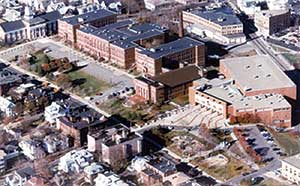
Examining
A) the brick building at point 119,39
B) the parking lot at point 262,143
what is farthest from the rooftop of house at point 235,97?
the brick building at point 119,39

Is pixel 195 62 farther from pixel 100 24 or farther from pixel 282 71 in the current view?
pixel 100 24

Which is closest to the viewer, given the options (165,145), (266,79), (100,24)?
(165,145)

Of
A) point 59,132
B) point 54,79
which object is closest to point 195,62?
point 54,79

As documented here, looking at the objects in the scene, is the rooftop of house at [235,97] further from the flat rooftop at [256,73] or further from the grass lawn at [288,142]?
the grass lawn at [288,142]

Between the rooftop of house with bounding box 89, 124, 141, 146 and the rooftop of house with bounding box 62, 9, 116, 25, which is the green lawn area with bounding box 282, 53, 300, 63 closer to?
the rooftop of house with bounding box 62, 9, 116, 25

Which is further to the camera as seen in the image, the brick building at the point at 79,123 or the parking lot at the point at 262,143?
the brick building at the point at 79,123

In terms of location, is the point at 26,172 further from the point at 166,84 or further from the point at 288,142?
the point at 288,142
